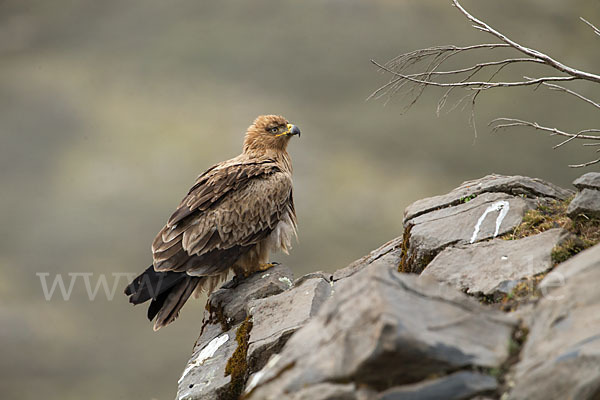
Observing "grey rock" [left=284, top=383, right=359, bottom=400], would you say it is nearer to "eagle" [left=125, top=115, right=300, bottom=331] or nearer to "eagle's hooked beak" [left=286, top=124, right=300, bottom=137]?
"eagle" [left=125, top=115, right=300, bottom=331]

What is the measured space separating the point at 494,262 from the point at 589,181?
111 cm

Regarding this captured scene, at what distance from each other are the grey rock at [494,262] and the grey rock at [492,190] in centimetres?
127

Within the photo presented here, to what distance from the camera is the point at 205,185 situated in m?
7.80

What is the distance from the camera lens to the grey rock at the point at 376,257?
7056 mm

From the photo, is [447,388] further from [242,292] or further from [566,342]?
[242,292]

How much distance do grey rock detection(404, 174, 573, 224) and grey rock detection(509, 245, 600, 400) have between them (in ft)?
10.0

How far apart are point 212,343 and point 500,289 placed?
3.04m

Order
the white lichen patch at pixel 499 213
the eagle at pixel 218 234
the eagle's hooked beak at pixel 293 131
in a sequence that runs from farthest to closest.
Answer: the eagle's hooked beak at pixel 293 131 < the eagle at pixel 218 234 < the white lichen patch at pixel 499 213

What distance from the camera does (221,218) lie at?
24.7 ft

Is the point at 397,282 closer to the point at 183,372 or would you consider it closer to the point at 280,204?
the point at 183,372

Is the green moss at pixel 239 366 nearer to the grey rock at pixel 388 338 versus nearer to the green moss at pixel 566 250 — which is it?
the grey rock at pixel 388 338

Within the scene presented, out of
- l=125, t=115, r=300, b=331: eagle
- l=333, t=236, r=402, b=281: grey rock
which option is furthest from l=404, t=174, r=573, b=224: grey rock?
l=125, t=115, r=300, b=331: eagle

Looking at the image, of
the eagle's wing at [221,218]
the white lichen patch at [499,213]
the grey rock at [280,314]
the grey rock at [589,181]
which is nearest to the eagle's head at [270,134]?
the eagle's wing at [221,218]

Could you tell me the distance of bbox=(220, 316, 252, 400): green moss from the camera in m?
5.48
